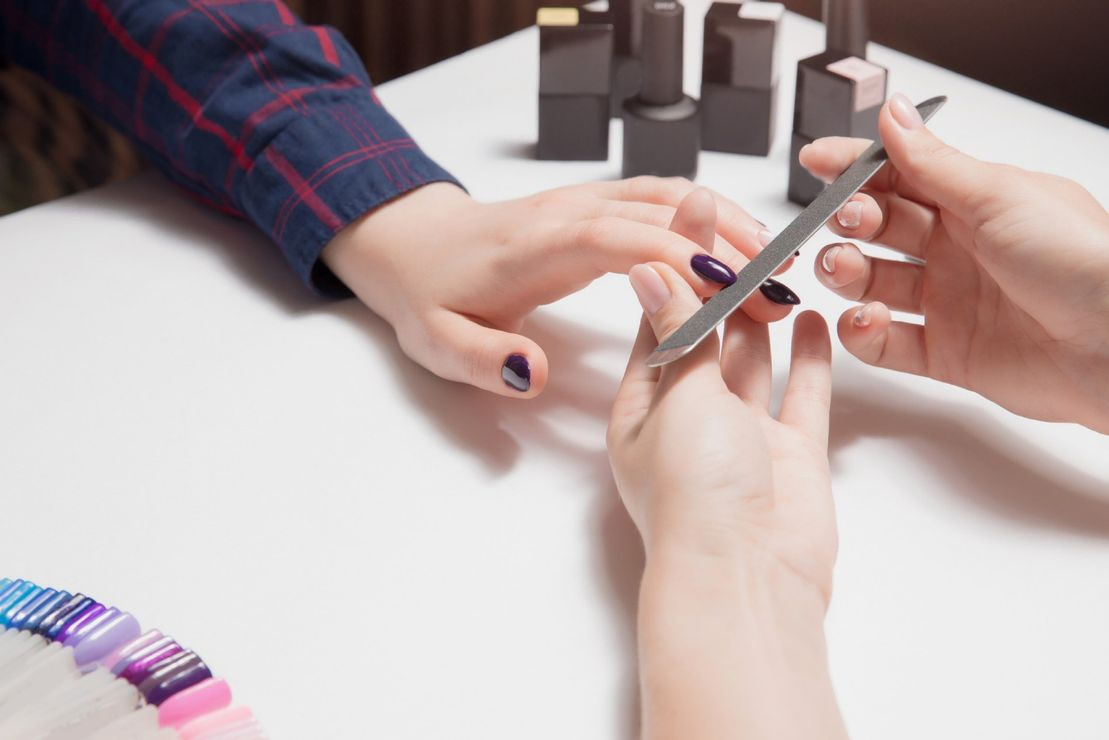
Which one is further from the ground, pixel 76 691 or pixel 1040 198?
pixel 1040 198

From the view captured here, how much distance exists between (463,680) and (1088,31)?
0.86 m

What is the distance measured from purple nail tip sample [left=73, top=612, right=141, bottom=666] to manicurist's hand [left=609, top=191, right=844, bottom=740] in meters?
0.21

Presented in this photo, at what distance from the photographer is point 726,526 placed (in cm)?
42

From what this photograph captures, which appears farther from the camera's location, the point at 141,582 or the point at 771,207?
the point at 771,207

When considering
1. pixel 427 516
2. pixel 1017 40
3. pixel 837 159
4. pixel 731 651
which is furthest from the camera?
pixel 1017 40

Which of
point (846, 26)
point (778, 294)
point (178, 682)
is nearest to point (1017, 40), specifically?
point (846, 26)

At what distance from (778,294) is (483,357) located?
0.15 meters

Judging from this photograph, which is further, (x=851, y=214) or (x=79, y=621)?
(x=851, y=214)

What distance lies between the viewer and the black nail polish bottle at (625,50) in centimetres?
89

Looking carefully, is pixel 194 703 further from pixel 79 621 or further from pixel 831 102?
pixel 831 102

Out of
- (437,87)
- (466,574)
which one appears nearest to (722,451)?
(466,574)

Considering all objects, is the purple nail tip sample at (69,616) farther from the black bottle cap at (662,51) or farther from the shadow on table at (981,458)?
the black bottle cap at (662,51)

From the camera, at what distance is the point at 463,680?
1.39 ft

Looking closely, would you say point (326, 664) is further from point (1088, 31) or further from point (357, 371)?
point (1088, 31)
